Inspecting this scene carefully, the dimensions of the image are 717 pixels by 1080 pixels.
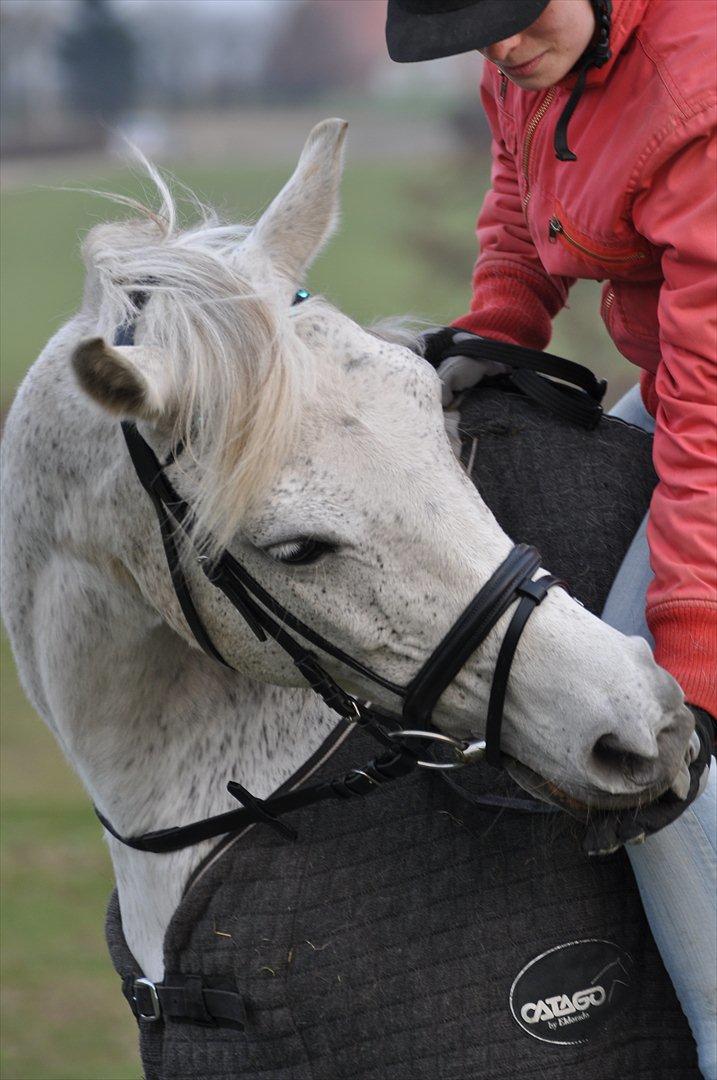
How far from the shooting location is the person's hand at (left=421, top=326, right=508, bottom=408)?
7.40 ft

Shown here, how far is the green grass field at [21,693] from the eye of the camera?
15.4 feet

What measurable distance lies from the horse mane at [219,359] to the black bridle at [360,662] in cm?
5

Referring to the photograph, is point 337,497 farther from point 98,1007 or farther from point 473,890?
point 98,1007

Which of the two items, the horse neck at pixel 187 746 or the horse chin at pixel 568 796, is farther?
the horse neck at pixel 187 746

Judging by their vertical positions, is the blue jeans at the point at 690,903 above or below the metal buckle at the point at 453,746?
below

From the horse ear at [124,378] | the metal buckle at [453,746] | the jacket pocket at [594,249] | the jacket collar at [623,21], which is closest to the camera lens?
the horse ear at [124,378]

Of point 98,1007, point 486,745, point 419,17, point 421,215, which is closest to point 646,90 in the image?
point 419,17

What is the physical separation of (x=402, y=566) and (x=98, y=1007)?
4.15 metres

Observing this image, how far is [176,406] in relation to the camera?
172cm

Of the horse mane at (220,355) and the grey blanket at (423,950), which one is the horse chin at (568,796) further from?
the horse mane at (220,355)

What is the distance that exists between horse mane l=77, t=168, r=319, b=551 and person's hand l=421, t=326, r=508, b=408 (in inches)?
18.4

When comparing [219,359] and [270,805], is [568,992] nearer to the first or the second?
[270,805]

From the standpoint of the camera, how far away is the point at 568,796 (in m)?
1.73

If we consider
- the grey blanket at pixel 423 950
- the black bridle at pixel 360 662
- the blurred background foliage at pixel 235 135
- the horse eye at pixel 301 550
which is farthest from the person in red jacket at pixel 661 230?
the blurred background foliage at pixel 235 135
